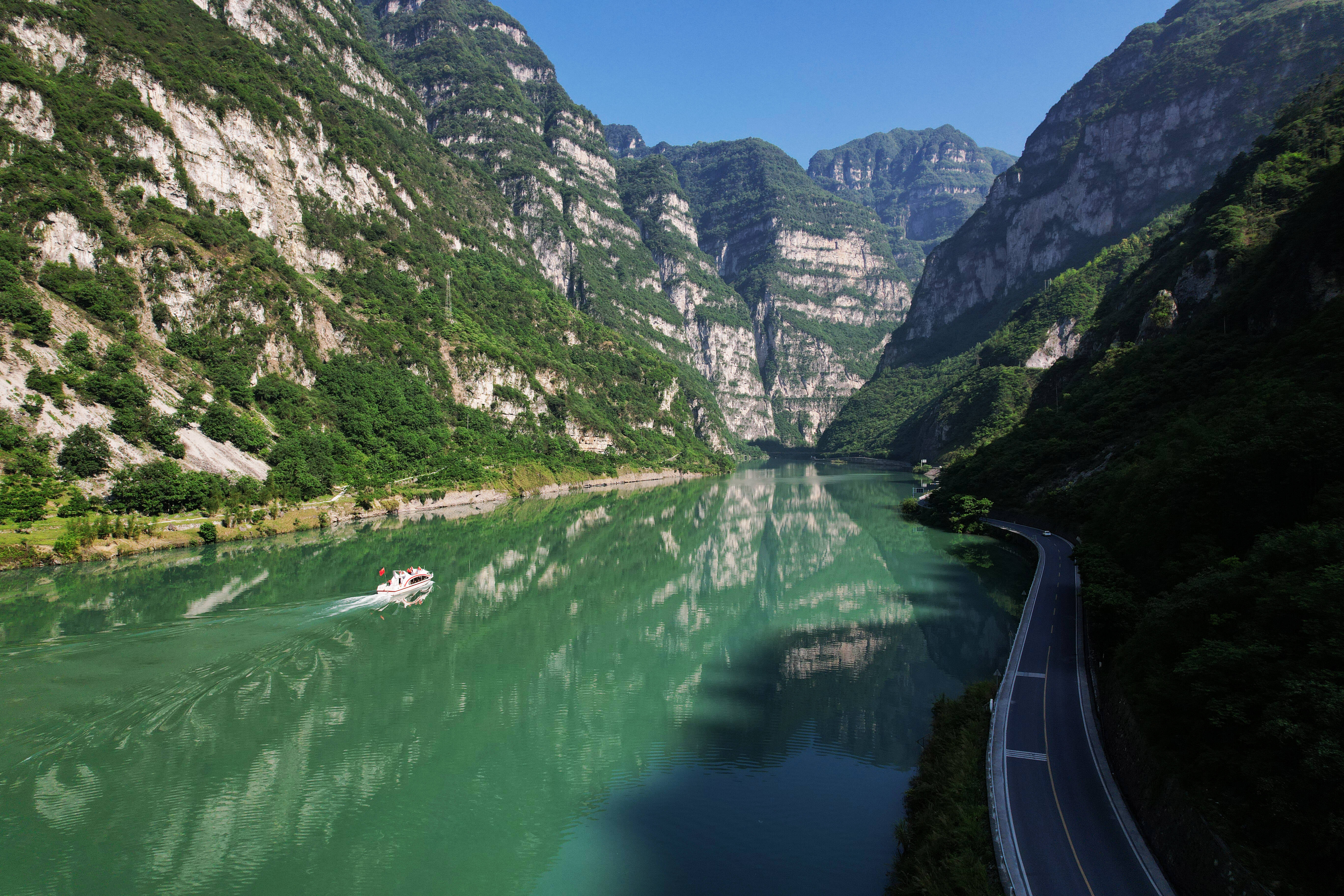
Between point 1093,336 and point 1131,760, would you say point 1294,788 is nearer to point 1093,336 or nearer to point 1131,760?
point 1131,760

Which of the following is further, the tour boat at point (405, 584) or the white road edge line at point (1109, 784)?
the tour boat at point (405, 584)

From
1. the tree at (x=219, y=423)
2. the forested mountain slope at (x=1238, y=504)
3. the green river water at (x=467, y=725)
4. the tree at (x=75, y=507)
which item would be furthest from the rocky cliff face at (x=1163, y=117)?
the tree at (x=75, y=507)

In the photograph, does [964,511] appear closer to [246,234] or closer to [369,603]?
[369,603]

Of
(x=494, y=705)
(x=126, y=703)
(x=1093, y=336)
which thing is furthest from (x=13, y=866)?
(x=1093, y=336)

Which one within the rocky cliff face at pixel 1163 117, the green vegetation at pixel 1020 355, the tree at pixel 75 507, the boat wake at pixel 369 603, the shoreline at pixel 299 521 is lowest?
the boat wake at pixel 369 603

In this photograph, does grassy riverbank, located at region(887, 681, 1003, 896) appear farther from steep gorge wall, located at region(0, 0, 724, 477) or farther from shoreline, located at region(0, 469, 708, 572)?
steep gorge wall, located at region(0, 0, 724, 477)

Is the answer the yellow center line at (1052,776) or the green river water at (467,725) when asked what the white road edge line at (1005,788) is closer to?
the yellow center line at (1052,776)
